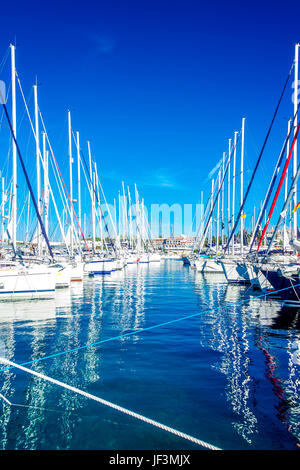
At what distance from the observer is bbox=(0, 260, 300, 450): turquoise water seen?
5.91 metres

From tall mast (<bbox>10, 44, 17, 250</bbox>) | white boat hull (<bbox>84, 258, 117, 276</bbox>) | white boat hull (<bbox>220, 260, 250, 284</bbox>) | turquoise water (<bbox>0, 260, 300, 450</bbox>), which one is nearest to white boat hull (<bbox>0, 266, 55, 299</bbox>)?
tall mast (<bbox>10, 44, 17, 250</bbox>)

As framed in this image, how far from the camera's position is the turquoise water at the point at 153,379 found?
5914 mm

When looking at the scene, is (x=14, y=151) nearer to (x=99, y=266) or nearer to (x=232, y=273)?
(x=99, y=266)

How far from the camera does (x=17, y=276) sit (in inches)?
790

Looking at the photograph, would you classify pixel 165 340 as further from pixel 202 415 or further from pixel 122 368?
pixel 202 415

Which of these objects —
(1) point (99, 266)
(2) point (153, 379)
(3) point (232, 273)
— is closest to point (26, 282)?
(2) point (153, 379)

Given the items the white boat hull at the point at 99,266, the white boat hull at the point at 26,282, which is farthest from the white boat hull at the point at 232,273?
the white boat hull at the point at 26,282

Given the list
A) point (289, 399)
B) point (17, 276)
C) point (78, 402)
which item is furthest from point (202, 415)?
point (17, 276)

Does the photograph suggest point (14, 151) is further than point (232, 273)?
No

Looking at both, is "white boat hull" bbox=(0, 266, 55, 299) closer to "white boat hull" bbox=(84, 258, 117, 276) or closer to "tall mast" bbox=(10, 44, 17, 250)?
"tall mast" bbox=(10, 44, 17, 250)

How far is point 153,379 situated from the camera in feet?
27.9

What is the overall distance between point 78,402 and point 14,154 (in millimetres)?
18905

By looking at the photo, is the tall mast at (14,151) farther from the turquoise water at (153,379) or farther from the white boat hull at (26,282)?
the turquoise water at (153,379)

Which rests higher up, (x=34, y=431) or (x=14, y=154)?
(x=14, y=154)
